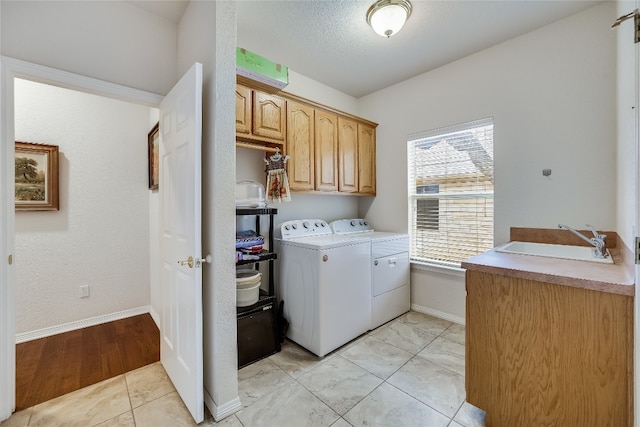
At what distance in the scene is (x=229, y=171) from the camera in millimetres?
1528

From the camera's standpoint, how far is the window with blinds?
2512mm

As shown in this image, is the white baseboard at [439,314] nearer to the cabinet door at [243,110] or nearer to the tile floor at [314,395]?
the tile floor at [314,395]

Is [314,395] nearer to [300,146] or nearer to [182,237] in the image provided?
[182,237]

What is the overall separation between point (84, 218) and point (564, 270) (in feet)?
12.5

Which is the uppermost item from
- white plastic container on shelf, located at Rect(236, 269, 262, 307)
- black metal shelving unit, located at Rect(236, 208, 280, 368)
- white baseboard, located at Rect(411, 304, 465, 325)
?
white plastic container on shelf, located at Rect(236, 269, 262, 307)

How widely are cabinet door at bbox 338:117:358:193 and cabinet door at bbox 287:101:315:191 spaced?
0.40 meters

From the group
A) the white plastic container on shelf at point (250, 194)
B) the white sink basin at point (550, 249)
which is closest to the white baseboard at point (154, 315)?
the white plastic container on shelf at point (250, 194)

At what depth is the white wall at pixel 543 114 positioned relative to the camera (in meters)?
1.91

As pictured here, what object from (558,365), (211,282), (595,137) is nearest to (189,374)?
(211,282)

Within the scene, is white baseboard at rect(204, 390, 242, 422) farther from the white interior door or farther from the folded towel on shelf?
the folded towel on shelf

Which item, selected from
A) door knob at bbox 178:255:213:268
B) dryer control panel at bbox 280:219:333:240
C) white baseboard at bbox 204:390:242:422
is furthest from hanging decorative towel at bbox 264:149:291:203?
white baseboard at bbox 204:390:242:422

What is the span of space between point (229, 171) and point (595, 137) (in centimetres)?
262

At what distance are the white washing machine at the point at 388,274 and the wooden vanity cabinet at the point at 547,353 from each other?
3.70 feet

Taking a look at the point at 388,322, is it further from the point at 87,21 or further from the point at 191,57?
the point at 87,21
